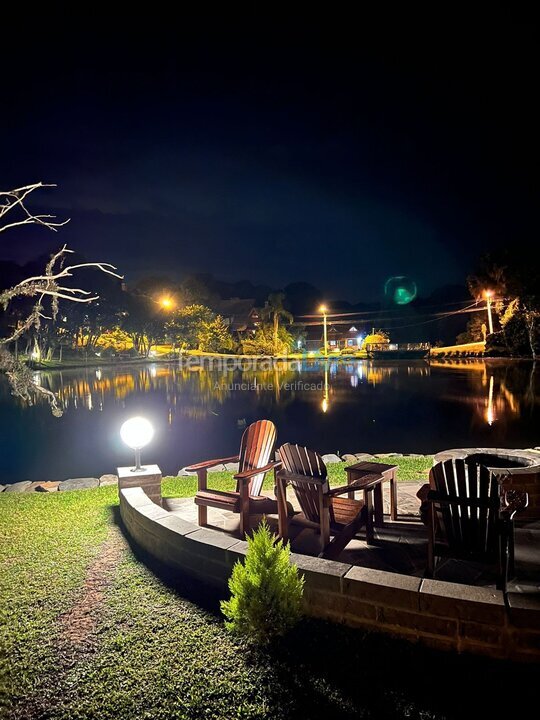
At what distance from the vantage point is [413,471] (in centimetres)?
781

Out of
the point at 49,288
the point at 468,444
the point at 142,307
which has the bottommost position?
the point at 468,444

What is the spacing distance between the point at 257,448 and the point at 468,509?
2202 mm

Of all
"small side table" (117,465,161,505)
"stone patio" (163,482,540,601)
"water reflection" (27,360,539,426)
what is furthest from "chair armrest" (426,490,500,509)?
"water reflection" (27,360,539,426)

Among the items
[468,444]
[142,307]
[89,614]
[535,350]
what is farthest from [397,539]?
[142,307]

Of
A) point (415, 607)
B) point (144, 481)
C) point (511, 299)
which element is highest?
point (511, 299)

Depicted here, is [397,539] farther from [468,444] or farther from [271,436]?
[468,444]

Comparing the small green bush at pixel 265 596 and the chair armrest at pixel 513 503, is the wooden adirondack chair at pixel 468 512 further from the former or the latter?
the small green bush at pixel 265 596

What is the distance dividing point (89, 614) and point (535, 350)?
147 feet

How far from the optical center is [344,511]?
4.22 metres

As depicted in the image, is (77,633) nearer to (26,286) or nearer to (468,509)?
(468,509)

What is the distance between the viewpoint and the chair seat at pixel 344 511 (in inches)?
162

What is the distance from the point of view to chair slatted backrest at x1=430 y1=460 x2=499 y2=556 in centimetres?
315

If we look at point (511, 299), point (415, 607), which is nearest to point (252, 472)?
point (415, 607)

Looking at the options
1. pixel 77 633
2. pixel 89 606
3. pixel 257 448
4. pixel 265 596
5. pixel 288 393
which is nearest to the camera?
pixel 265 596
